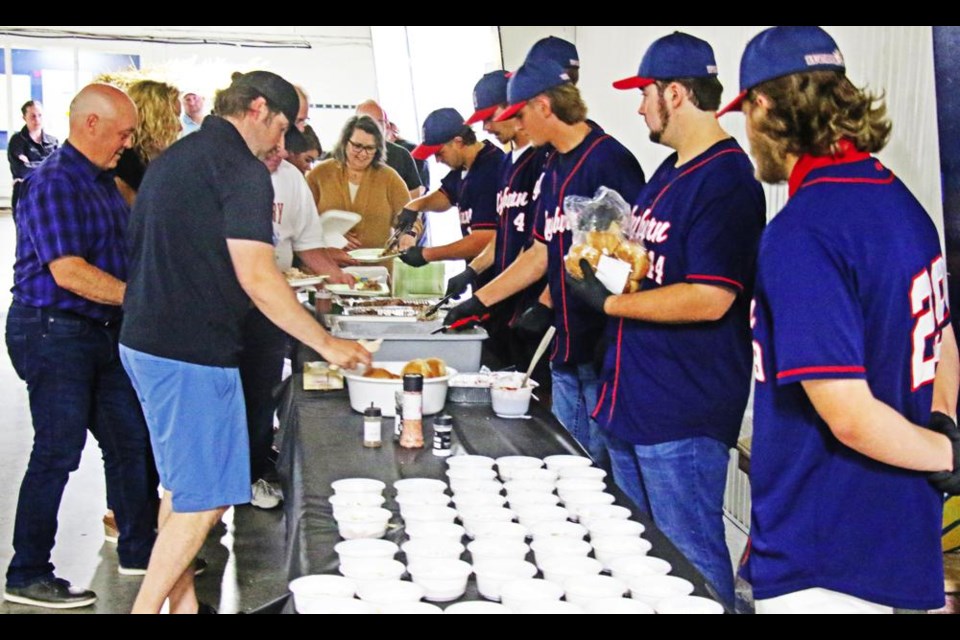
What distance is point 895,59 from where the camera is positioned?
279 cm

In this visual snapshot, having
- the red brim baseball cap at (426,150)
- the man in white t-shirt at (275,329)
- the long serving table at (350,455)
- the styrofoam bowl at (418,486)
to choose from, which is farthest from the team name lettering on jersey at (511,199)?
the styrofoam bowl at (418,486)

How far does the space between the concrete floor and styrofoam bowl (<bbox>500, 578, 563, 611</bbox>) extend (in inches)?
55.9

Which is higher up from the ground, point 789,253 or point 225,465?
point 789,253

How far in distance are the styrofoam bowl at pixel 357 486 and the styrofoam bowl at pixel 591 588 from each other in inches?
22.4

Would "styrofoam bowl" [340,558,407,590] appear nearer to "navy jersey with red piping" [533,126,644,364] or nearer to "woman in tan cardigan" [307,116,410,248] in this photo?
"navy jersey with red piping" [533,126,644,364]

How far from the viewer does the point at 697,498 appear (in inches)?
91.3

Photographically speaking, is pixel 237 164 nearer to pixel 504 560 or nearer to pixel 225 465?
pixel 225 465

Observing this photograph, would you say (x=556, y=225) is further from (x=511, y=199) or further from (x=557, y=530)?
(x=557, y=530)

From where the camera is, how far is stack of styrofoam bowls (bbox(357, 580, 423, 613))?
1.52 metres

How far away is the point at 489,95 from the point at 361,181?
164cm

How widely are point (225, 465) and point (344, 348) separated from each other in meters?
0.40

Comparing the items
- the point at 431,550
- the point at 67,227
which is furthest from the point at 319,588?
the point at 67,227

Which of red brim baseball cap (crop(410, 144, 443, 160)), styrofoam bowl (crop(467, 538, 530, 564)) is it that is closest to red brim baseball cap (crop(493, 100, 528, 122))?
red brim baseball cap (crop(410, 144, 443, 160))
